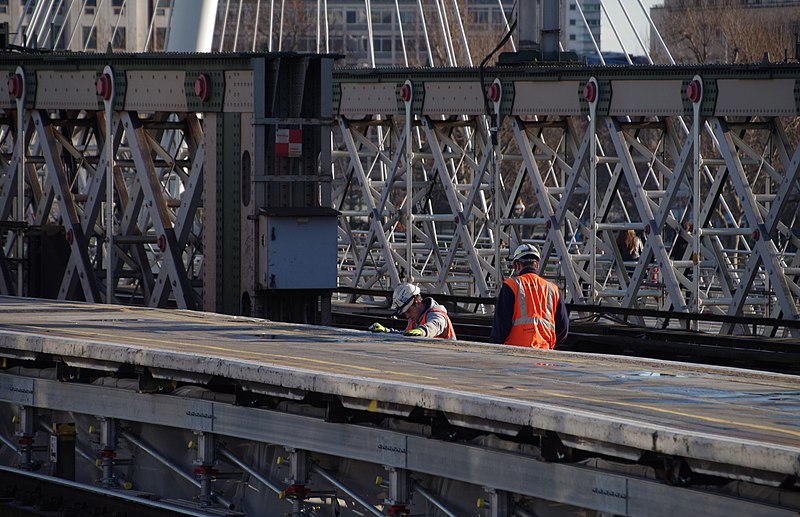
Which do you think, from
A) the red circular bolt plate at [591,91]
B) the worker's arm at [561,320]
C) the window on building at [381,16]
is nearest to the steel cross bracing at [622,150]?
the red circular bolt plate at [591,91]

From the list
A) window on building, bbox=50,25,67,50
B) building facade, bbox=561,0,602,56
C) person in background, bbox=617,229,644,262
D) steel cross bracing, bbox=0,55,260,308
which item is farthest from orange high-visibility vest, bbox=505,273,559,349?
building facade, bbox=561,0,602,56

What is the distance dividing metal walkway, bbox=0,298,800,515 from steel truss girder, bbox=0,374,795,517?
0.01m

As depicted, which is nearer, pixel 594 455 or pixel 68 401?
pixel 594 455

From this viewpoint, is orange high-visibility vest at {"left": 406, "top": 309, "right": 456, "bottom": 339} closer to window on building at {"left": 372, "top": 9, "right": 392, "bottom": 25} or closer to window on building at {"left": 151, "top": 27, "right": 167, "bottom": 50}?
window on building at {"left": 151, "top": 27, "right": 167, "bottom": 50}

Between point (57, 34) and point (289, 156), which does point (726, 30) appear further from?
point (289, 156)

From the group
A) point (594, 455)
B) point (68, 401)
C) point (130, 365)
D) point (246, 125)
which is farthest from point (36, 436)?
point (594, 455)

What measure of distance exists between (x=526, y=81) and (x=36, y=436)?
40.7 feet

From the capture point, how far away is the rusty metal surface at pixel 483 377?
916cm

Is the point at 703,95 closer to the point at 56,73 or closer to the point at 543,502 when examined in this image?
the point at 56,73

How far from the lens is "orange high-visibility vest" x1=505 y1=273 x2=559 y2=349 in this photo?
14.2m

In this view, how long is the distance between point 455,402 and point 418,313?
4.65 m

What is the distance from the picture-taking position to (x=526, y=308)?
1423cm

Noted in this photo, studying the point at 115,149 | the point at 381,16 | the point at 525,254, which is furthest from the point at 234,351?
the point at 381,16

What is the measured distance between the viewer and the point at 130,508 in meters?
13.4
